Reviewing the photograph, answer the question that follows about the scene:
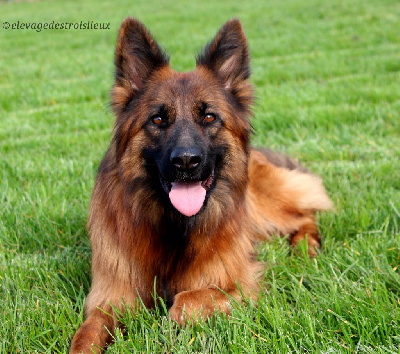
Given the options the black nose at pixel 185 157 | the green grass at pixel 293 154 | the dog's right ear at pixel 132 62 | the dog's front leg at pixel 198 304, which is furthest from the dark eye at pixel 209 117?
the dog's front leg at pixel 198 304

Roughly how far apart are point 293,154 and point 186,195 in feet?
9.43

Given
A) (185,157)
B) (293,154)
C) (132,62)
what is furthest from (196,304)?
(293,154)

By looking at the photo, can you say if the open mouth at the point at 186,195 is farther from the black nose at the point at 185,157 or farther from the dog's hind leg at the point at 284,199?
the dog's hind leg at the point at 284,199

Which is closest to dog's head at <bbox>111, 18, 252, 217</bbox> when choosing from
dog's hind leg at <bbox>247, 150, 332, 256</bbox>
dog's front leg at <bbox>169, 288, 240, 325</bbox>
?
dog's front leg at <bbox>169, 288, 240, 325</bbox>

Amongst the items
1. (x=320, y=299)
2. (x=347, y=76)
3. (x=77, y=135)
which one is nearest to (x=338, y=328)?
(x=320, y=299)

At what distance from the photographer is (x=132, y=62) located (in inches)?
127

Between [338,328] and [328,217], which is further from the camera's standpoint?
[328,217]

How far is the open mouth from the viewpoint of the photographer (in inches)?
113

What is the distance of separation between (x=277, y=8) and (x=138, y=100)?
51.1 feet

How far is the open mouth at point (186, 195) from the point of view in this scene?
2879 millimetres

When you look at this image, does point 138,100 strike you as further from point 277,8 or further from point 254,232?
point 277,8

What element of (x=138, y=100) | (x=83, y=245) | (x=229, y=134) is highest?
(x=138, y=100)

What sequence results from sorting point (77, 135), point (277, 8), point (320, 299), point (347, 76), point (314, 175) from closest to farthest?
1. point (320, 299)
2. point (314, 175)
3. point (77, 135)
4. point (347, 76)
5. point (277, 8)

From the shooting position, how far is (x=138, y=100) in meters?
3.15
